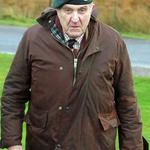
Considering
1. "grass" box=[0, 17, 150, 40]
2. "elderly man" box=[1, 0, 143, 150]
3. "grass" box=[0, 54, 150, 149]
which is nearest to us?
"elderly man" box=[1, 0, 143, 150]

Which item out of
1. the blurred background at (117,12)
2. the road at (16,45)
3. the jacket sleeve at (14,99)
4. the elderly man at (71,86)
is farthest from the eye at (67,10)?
the blurred background at (117,12)

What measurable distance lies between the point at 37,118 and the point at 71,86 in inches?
11.9

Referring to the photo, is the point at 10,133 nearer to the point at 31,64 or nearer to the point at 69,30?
the point at 31,64

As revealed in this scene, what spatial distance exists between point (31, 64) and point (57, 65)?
0.62ft

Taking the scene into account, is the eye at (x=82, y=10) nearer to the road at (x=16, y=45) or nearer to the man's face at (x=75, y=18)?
the man's face at (x=75, y=18)

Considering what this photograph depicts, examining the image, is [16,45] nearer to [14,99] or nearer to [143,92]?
[143,92]

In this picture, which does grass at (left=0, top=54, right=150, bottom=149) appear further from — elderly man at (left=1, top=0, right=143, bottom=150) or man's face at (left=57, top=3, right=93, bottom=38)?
man's face at (left=57, top=3, right=93, bottom=38)

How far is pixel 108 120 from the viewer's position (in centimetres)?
418

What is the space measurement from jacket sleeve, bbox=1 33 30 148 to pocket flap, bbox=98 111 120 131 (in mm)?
496

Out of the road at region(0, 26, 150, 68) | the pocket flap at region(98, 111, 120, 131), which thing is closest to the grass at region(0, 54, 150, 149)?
the road at region(0, 26, 150, 68)

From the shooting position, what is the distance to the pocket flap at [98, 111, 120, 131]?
415 centimetres

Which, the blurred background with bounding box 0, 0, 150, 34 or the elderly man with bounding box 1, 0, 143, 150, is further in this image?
the blurred background with bounding box 0, 0, 150, 34

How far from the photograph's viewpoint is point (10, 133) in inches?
168

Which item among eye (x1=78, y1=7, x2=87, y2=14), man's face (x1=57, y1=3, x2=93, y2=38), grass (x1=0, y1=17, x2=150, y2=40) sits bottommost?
grass (x1=0, y1=17, x2=150, y2=40)
